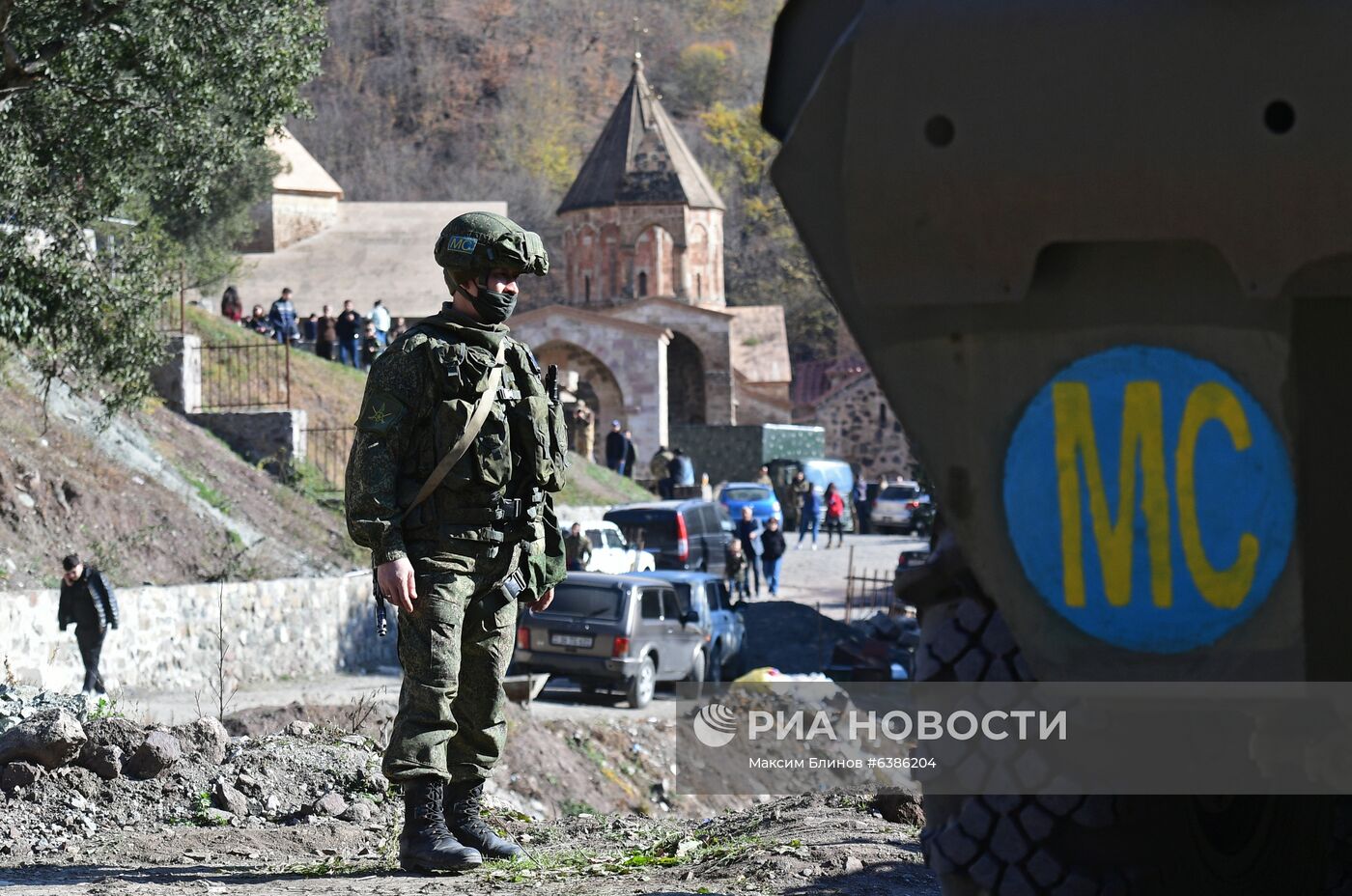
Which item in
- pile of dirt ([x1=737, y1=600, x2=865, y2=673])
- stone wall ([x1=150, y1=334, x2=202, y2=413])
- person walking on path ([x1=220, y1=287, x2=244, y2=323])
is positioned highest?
person walking on path ([x1=220, y1=287, x2=244, y2=323])

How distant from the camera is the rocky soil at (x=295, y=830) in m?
6.05

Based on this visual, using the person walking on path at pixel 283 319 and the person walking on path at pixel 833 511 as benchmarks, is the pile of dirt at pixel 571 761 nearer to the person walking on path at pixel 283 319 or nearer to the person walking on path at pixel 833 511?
the person walking on path at pixel 283 319

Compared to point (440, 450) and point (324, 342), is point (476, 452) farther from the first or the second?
point (324, 342)

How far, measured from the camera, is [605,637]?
60.5ft

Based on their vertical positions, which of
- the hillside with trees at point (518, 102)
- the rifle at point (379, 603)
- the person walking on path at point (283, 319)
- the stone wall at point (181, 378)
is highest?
the hillside with trees at point (518, 102)

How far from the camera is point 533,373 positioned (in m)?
6.43

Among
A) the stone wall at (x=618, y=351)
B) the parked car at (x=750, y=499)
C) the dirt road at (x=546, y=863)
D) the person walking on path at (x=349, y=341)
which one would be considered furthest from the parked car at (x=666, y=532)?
the stone wall at (x=618, y=351)

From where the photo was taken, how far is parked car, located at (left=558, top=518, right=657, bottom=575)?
26.8 meters

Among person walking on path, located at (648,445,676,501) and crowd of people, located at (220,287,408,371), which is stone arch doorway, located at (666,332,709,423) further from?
crowd of people, located at (220,287,408,371)

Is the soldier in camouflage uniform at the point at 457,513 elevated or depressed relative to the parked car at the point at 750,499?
elevated

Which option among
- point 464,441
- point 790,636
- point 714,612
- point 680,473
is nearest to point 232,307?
point 680,473

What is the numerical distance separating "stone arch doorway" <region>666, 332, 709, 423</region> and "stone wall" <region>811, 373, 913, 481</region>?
5143mm

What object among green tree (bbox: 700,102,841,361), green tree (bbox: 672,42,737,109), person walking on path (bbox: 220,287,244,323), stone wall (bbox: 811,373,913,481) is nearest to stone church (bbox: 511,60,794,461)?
stone wall (bbox: 811,373,913,481)

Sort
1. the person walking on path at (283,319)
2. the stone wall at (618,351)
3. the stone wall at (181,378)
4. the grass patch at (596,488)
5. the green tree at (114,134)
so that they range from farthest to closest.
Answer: the stone wall at (618,351), the person walking on path at (283,319), the grass patch at (596,488), the stone wall at (181,378), the green tree at (114,134)
